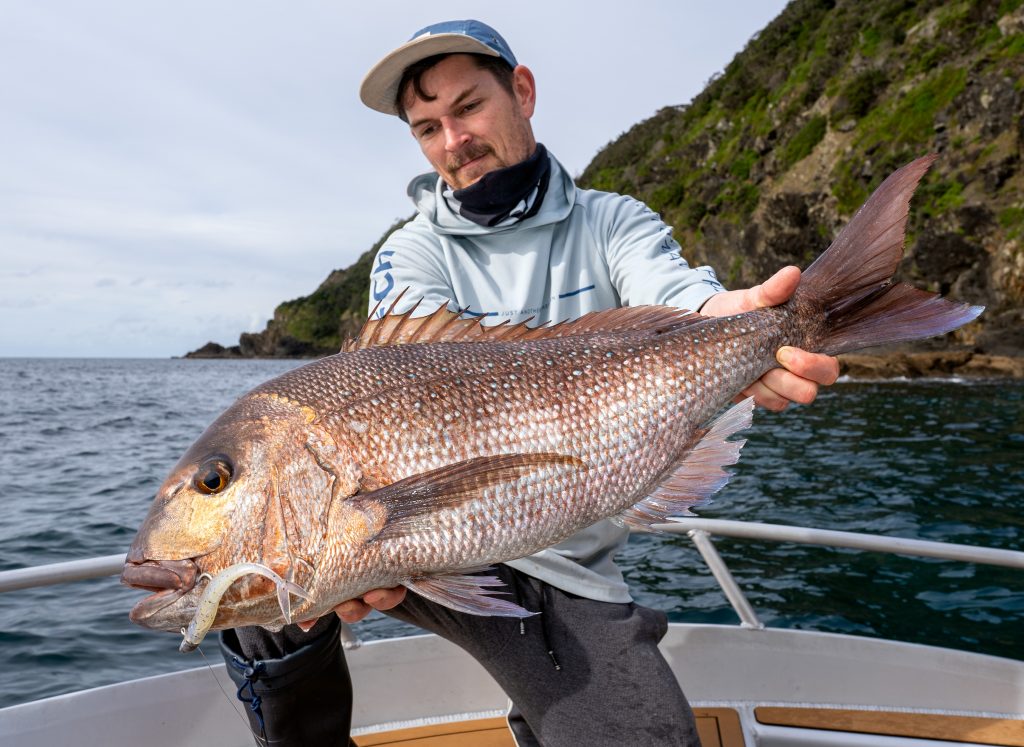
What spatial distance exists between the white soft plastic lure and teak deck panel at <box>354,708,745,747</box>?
1.85 metres

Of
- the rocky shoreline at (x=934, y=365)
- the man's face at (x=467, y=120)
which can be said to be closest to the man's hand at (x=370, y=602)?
the man's face at (x=467, y=120)

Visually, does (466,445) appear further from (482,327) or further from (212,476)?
(212,476)

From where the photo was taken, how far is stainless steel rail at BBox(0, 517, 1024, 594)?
2742mm

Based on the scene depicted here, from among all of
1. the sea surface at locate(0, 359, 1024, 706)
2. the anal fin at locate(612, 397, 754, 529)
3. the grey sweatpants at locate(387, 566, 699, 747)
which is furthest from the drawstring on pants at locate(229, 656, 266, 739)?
the sea surface at locate(0, 359, 1024, 706)

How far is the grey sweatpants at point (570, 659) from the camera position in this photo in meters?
2.40

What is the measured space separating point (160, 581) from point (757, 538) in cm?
260

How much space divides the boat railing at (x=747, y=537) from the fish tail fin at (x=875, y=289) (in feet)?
3.09

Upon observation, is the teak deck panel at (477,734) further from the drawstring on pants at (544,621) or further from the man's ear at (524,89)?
the man's ear at (524,89)

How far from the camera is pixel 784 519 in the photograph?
10258 mm

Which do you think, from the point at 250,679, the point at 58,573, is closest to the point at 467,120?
the point at 250,679

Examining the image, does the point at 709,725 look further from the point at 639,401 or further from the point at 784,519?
the point at 784,519

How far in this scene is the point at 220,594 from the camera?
167cm

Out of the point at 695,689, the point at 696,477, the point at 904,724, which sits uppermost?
the point at 696,477

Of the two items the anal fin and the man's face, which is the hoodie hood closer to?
the man's face
